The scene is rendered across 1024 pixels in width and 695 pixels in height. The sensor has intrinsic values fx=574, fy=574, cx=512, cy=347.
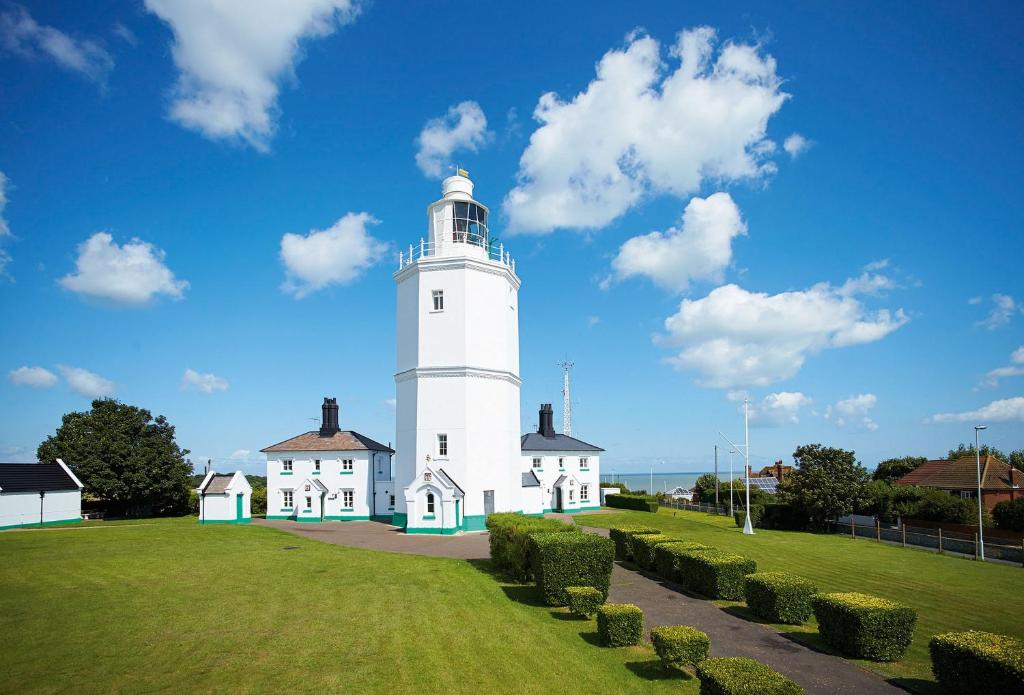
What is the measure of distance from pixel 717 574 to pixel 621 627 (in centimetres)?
545

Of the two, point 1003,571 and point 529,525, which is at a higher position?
point 529,525

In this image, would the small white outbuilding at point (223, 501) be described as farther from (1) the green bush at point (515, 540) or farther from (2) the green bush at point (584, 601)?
(2) the green bush at point (584, 601)

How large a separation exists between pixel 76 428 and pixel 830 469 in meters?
49.8

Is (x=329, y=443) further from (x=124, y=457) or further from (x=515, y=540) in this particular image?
(x=515, y=540)

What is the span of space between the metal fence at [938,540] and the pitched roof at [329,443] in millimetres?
31214

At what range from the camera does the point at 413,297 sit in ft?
114

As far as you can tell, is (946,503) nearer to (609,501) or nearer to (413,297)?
(609,501)

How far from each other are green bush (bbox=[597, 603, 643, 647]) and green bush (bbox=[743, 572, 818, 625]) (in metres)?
3.90

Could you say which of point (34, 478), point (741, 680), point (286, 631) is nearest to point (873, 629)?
point (741, 680)

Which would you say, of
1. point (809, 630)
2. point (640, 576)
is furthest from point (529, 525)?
point (809, 630)

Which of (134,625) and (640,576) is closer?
(134,625)

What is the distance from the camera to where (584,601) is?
46.6 feet

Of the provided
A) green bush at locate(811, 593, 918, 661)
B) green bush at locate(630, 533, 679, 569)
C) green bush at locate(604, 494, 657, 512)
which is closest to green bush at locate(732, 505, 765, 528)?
green bush at locate(604, 494, 657, 512)

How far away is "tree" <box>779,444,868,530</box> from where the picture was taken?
3522cm
